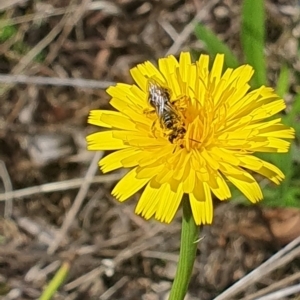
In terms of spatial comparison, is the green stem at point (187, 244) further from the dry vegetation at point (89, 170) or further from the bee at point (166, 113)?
the dry vegetation at point (89, 170)

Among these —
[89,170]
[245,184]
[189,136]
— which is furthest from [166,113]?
[89,170]

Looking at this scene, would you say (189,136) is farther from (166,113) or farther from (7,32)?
(7,32)

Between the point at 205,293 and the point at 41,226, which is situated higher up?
the point at 41,226

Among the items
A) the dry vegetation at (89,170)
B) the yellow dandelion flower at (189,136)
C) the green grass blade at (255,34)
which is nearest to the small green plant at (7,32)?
the dry vegetation at (89,170)

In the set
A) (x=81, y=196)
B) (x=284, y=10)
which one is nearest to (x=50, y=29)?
(x=81, y=196)

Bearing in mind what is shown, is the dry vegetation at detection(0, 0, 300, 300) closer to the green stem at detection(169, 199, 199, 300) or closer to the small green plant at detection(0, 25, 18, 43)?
the small green plant at detection(0, 25, 18, 43)

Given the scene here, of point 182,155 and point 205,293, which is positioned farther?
point 205,293

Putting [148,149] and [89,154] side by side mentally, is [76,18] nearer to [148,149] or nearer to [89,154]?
[89,154]
